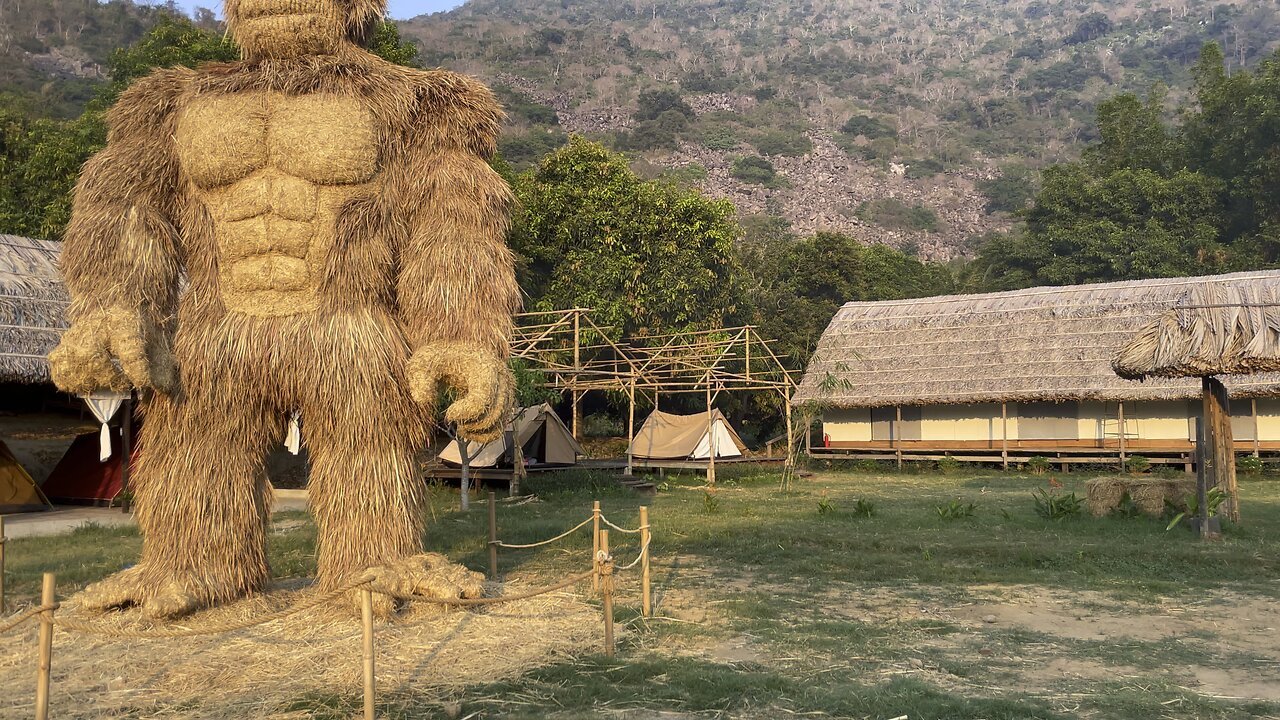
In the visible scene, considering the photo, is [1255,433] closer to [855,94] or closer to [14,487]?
[14,487]

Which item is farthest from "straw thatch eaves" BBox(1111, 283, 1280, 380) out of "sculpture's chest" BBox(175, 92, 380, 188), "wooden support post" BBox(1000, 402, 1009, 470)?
"wooden support post" BBox(1000, 402, 1009, 470)

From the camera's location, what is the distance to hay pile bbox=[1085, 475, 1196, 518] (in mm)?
11273

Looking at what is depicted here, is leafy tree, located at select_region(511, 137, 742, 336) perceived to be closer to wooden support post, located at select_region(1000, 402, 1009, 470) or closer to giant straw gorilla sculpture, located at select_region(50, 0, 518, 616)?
wooden support post, located at select_region(1000, 402, 1009, 470)

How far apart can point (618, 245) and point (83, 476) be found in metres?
14.2

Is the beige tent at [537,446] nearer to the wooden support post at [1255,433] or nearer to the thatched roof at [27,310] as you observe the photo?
the thatched roof at [27,310]

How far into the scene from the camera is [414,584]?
17.9ft

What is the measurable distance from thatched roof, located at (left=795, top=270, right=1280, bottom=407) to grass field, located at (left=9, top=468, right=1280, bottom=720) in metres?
7.87

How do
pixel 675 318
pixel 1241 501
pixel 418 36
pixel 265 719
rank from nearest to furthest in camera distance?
pixel 265 719, pixel 1241 501, pixel 675 318, pixel 418 36

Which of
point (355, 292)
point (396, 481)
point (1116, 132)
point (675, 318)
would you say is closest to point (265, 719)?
point (396, 481)

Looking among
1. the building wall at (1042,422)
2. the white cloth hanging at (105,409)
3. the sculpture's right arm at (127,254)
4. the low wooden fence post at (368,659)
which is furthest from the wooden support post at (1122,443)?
the low wooden fence post at (368,659)

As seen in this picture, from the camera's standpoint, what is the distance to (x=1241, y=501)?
45.1ft

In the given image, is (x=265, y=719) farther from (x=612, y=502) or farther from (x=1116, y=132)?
(x=1116, y=132)

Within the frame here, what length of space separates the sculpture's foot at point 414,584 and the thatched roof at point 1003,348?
1457 centimetres

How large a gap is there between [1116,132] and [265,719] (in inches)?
1583
